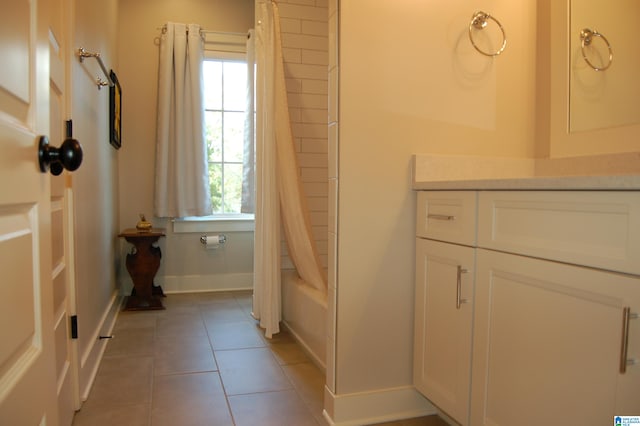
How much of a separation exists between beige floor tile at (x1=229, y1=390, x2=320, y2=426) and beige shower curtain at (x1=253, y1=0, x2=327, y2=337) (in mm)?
748

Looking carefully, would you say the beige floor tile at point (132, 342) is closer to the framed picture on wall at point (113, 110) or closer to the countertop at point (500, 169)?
the framed picture on wall at point (113, 110)

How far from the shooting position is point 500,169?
189cm

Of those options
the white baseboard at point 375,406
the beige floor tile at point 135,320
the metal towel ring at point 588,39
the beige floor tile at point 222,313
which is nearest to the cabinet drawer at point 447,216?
the white baseboard at point 375,406

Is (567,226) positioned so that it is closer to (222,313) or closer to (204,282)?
(222,313)

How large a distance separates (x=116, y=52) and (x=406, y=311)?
3.30m

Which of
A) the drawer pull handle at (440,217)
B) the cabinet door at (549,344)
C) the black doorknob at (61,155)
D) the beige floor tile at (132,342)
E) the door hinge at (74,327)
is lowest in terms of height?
the beige floor tile at (132,342)

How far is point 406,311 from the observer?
1803 millimetres

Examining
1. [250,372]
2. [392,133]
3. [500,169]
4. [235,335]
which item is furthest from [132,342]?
[500,169]

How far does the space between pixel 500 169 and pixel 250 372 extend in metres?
1.53

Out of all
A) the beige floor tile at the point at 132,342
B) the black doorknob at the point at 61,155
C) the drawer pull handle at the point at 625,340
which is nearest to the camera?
the black doorknob at the point at 61,155

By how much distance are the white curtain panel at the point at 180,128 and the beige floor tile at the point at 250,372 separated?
1.83 m

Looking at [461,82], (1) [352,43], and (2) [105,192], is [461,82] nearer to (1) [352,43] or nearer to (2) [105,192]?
(1) [352,43]

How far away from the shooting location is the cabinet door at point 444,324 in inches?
58.1

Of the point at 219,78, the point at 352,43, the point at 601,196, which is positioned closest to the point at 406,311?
the point at 601,196
